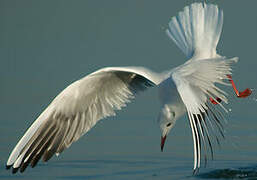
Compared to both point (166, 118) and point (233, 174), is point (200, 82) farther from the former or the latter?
point (233, 174)

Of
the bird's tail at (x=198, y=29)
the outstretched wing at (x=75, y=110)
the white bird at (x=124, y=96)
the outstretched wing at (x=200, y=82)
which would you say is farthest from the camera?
the bird's tail at (x=198, y=29)

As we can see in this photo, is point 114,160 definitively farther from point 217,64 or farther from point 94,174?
point 217,64

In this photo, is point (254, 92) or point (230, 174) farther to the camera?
point (254, 92)

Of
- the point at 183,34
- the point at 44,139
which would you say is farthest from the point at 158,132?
the point at 44,139

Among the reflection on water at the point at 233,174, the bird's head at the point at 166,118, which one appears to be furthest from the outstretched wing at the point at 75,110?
the reflection on water at the point at 233,174

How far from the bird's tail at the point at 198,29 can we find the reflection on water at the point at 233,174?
3.53 ft

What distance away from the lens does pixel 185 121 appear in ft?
22.9

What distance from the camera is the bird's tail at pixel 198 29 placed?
614cm

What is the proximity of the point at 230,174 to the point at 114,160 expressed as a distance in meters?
1.07

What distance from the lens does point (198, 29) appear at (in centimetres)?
629

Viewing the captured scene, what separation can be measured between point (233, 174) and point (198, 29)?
1.47 meters

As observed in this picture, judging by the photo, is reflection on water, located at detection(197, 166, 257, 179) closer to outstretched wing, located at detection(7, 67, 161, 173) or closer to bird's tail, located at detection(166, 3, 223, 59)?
outstretched wing, located at detection(7, 67, 161, 173)

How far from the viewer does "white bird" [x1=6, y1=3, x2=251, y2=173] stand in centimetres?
472

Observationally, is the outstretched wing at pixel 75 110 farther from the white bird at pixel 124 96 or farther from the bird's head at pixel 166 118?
the bird's head at pixel 166 118
